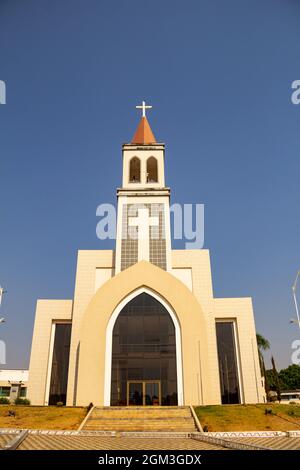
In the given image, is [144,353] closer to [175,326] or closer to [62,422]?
[175,326]

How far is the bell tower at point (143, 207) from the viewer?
104 feet

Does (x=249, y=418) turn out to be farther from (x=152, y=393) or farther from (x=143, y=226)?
(x=143, y=226)

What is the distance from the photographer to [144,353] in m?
26.6

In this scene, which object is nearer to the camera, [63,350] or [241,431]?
[241,431]

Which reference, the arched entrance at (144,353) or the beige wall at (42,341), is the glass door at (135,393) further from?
the beige wall at (42,341)

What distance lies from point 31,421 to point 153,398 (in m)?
9.90

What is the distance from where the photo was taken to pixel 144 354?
2659 centimetres

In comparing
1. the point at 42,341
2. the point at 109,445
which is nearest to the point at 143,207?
the point at 42,341

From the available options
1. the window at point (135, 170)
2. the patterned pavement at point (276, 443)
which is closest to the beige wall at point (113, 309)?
the patterned pavement at point (276, 443)

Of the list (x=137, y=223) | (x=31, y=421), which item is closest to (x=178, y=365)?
(x=31, y=421)

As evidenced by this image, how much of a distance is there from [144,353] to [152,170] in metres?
19.1

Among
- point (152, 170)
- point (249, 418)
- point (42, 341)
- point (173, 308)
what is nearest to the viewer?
point (249, 418)

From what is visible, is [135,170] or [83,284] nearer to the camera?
[83,284]

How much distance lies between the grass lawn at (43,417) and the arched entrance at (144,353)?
496cm
